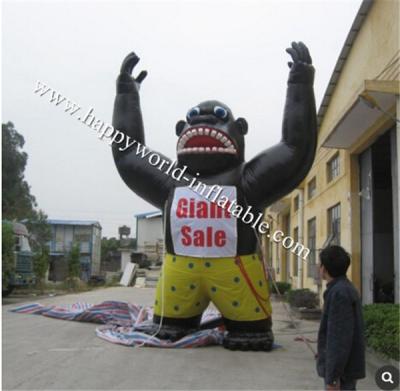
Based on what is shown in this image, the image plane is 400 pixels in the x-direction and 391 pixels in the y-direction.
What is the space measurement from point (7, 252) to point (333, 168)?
783 cm

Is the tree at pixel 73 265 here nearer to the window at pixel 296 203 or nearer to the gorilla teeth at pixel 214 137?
the window at pixel 296 203

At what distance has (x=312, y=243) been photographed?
1330 centimetres

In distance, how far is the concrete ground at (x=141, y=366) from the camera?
13.7ft

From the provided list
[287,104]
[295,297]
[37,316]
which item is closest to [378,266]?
[295,297]

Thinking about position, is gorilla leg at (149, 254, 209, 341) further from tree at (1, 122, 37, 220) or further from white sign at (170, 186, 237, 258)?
tree at (1, 122, 37, 220)

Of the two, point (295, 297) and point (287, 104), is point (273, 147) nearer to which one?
point (287, 104)

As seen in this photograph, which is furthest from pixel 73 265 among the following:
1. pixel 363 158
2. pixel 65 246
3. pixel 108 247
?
pixel 108 247

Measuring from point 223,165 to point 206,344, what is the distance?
206cm

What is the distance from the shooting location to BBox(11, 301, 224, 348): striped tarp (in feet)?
19.1

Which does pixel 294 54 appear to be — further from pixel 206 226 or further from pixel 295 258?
pixel 295 258

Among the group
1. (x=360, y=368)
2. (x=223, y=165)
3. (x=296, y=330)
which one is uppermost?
(x=223, y=165)

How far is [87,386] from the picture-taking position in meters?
4.03

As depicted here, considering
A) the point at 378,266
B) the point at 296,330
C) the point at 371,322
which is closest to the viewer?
the point at 371,322


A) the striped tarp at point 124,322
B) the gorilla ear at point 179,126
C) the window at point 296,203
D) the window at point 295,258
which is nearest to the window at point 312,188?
the window at point 296,203
